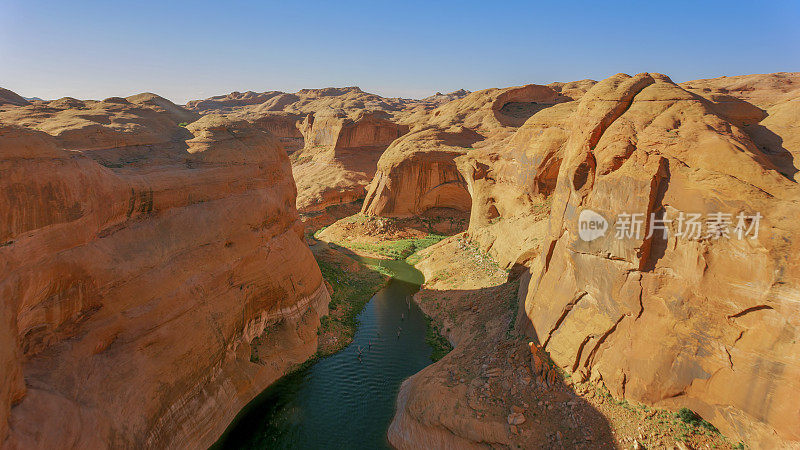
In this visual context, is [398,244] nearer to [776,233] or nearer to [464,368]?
[464,368]

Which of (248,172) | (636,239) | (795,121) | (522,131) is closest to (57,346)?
(248,172)

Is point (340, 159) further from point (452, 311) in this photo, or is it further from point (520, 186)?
point (452, 311)

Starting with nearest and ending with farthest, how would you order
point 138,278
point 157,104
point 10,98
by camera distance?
point 138,278
point 10,98
point 157,104

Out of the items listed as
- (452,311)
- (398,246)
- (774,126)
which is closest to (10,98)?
(398,246)

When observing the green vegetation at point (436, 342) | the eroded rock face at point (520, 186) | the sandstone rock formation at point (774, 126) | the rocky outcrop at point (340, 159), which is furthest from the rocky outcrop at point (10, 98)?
the sandstone rock formation at point (774, 126)

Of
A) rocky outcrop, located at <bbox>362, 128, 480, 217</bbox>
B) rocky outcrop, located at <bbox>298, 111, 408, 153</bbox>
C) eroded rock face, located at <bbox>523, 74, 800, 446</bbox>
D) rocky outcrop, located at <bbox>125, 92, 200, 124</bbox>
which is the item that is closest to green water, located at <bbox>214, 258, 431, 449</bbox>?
eroded rock face, located at <bbox>523, 74, 800, 446</bbox>

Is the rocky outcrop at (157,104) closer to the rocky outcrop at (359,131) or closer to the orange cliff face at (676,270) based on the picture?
Answer: the orange cliff face at (676,270)
